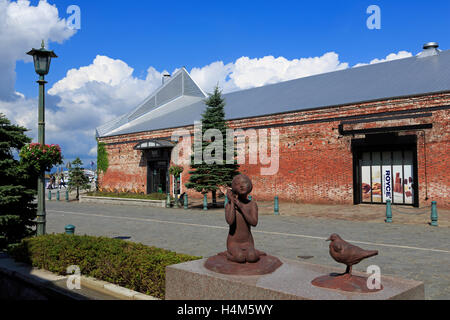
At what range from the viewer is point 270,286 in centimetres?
408

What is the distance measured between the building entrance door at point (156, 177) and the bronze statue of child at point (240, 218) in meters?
27.0

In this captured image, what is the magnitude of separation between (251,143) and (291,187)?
13.7ft

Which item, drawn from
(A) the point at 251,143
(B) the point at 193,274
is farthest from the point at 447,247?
(A) the point at 251,143

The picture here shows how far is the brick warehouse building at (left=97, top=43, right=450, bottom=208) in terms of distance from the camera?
18.6 m

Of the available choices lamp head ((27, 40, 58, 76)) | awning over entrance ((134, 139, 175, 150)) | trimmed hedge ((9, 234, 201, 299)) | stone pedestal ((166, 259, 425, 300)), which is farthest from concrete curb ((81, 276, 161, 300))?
awning over entrance ((134, 139, 175, 150))

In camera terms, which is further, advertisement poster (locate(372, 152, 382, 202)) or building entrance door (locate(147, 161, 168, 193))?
building entrance door (locate(147, 161, 168, 193))

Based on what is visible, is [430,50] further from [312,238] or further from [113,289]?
[113,289]

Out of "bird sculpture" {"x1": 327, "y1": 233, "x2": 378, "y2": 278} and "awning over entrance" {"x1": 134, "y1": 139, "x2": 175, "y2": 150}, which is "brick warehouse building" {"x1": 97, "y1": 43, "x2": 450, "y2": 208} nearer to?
"awning over entrance" {"x1": 134, "y1": 139, "x2": 175, "y2": 150}

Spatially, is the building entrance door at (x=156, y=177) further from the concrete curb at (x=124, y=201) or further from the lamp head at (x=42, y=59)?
the lamp head at (x=42, y=59)

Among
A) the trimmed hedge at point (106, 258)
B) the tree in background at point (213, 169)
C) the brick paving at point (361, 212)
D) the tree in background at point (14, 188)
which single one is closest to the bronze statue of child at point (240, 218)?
the trimmed hedge at point (106, 258)

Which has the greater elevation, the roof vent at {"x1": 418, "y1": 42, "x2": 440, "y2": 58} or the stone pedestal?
the roof vent at {"x1": 418, "y1": 42, "x2": 440, "y2": 58}

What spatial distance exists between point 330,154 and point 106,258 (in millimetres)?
17401

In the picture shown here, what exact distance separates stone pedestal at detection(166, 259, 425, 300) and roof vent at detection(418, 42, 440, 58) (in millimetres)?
23989

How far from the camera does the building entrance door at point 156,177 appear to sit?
3194 centimetres
